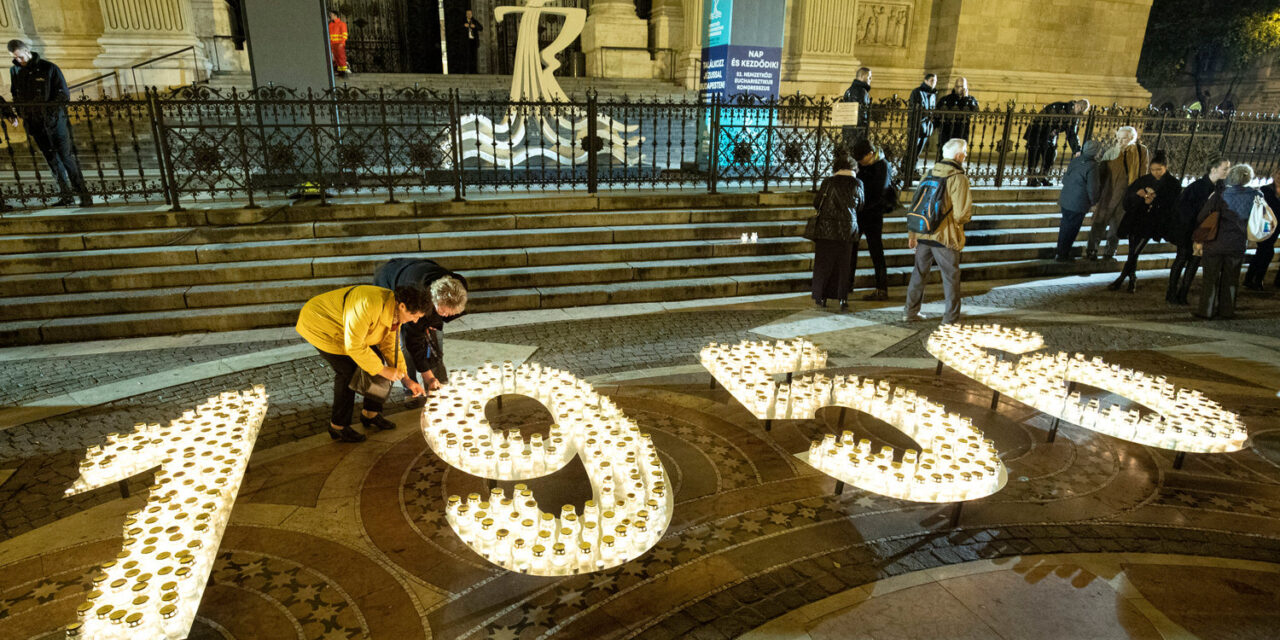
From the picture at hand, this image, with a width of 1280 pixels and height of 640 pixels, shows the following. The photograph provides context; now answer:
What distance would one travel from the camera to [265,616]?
3.08 metres

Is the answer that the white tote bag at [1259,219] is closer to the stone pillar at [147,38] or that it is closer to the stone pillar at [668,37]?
the stone pillar at [668,37]

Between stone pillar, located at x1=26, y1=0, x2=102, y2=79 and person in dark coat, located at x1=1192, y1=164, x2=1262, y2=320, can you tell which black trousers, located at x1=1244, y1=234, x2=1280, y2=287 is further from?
stone pillar, located at x1=26, y1=0, x2=102, y2=79

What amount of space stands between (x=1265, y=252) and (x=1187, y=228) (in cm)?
200

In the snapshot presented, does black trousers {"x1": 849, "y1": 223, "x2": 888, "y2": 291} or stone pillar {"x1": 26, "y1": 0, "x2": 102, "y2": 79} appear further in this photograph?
stone pillar {"x1": 26, "y1": 0, "x2": 102, "y2": 79}

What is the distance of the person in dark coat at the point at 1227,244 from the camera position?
740cm

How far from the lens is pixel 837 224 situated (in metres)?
7.47

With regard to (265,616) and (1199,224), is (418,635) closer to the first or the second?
(265,616)

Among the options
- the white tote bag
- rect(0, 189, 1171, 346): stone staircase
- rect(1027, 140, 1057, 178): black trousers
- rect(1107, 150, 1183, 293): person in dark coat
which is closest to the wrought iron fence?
rect(1027, 140, 1057, 178): black trousers

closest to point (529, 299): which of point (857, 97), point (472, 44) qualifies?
point (857, 97)

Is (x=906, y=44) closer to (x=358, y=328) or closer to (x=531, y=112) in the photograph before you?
(x=531, y=112)

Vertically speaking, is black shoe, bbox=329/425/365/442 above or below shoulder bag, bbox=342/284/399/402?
below

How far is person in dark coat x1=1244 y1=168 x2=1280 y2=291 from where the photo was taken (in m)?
9.05

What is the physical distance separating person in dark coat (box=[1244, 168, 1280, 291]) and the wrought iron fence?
3.15 meters

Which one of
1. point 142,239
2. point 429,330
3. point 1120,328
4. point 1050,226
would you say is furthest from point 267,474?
point 1050,226
